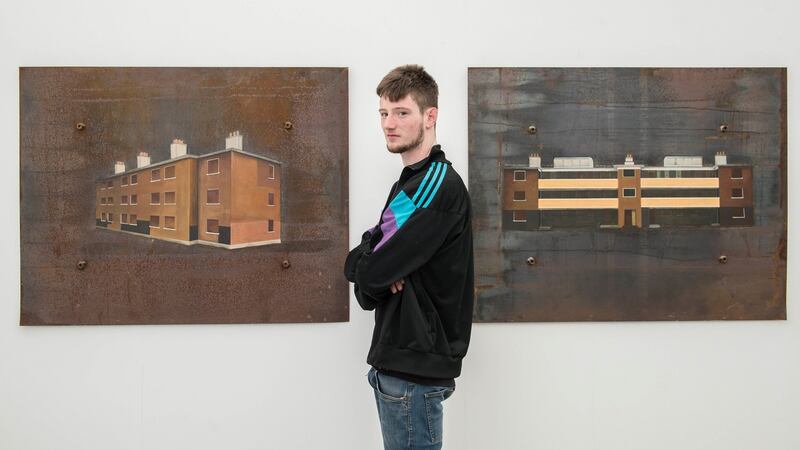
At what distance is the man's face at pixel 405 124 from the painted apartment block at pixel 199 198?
0.53m

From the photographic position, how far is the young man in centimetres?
→ 140

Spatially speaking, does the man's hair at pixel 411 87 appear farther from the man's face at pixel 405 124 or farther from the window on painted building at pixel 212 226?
the window on painted building at pixel 212 226

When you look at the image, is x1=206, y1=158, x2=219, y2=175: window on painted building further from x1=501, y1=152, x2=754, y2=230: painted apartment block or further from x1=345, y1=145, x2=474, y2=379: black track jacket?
x1=501, y1=152, x2=754, y2=230: painted apartment block

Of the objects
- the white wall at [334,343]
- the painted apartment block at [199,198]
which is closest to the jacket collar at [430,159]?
the white wall at [334,343]

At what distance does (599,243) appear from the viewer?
6.28 feet

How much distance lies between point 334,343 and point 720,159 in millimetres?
1386

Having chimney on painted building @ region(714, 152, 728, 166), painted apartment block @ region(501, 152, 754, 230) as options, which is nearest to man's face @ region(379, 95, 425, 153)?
painted apartment block @ region(501, 152, 754, 230)

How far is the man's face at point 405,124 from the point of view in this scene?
4.92 ft

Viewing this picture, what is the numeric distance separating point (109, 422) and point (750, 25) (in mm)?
2455

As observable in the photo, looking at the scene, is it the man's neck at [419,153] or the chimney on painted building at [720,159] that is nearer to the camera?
the man's neck at [419,153]

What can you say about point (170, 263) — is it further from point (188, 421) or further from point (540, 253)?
point (540, 253)

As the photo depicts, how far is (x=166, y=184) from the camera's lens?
188 cm

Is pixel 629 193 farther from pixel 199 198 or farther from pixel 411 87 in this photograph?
pixel 199 198

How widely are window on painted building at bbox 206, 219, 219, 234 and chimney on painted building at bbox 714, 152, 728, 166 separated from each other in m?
1.62
